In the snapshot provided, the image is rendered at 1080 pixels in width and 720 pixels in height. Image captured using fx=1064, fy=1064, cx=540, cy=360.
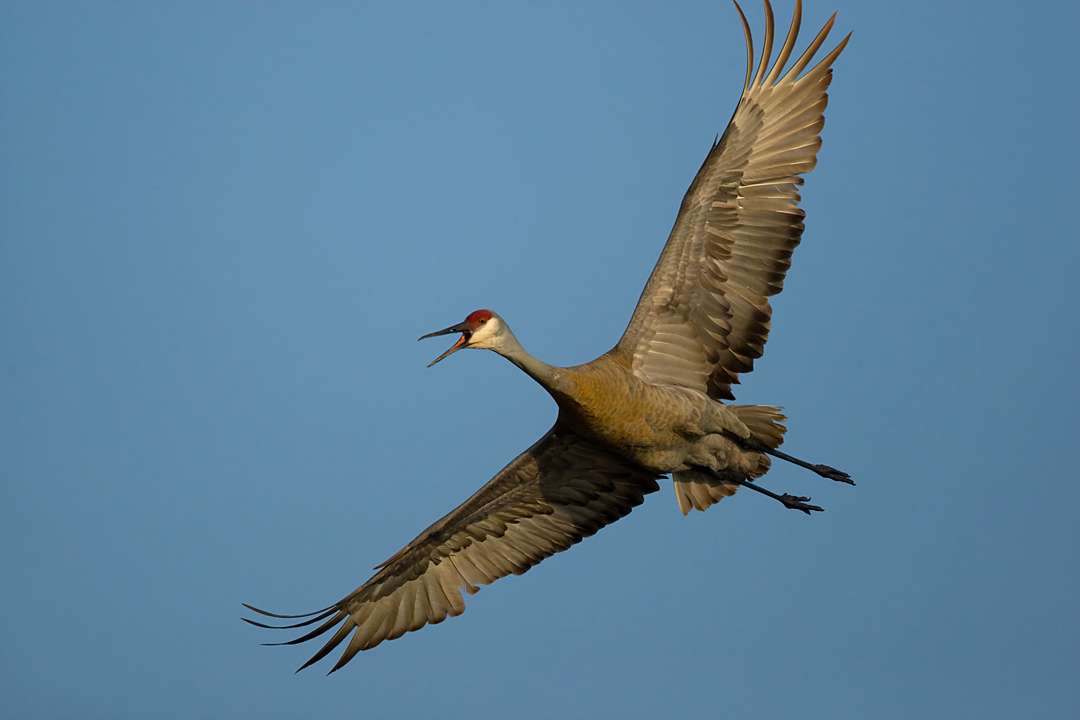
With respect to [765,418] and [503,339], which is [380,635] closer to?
[503,339]

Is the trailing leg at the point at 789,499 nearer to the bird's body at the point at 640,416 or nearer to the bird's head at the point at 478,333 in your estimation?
the bird's body at the point at 640,416

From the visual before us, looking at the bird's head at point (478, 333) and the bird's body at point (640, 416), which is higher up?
the bird's head at point (478, 333)

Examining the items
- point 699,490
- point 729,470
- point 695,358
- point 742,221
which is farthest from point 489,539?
point 742,221

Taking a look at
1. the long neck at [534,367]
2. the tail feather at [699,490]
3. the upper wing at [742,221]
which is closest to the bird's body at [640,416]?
the long neck at [534,367]

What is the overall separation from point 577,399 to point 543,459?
4.56 ft

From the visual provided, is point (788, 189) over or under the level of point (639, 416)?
over

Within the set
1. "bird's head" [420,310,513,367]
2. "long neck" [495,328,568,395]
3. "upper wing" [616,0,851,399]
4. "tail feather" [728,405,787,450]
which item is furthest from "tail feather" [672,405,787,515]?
"bird's head" [420,310,513,367]

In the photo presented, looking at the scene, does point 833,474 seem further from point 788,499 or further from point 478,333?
point 478,333

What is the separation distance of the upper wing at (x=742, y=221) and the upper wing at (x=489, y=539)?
3.80 feet

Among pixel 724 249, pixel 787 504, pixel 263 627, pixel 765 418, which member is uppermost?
pixel 724 249

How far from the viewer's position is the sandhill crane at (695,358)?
7.80m

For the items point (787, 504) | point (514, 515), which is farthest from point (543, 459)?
point (787, 504)

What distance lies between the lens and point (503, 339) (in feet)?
24.9

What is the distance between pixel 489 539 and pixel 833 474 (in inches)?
119
